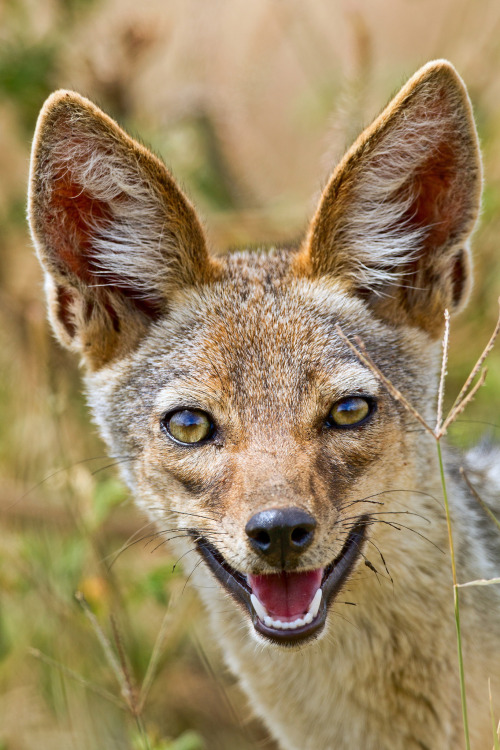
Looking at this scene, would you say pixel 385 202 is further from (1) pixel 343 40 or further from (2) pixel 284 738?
(1) pixel 343 40

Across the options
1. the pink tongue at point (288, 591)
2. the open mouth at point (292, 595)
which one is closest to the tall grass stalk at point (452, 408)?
the open mouth at point (292, 595)

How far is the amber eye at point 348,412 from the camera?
3.37m

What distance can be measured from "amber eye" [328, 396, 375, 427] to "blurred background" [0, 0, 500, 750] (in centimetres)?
98

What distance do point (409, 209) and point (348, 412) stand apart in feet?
3.32

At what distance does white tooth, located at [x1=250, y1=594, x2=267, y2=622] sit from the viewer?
316cm

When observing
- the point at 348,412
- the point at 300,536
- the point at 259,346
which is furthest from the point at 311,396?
the point at 300,536

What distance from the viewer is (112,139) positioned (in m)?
3.51

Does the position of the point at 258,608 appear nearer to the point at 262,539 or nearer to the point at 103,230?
the point at 262,539

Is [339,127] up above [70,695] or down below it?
above

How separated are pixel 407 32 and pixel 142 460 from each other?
8.57 m

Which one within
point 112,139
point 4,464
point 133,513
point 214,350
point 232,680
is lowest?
point 232,680

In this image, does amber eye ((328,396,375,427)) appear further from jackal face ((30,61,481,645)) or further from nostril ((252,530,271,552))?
nostril ((252,530,271,552))

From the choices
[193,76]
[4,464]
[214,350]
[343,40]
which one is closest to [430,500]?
[214,350]

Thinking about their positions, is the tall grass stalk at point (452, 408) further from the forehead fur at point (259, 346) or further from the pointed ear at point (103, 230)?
the pointed ear at point (103, 230)
